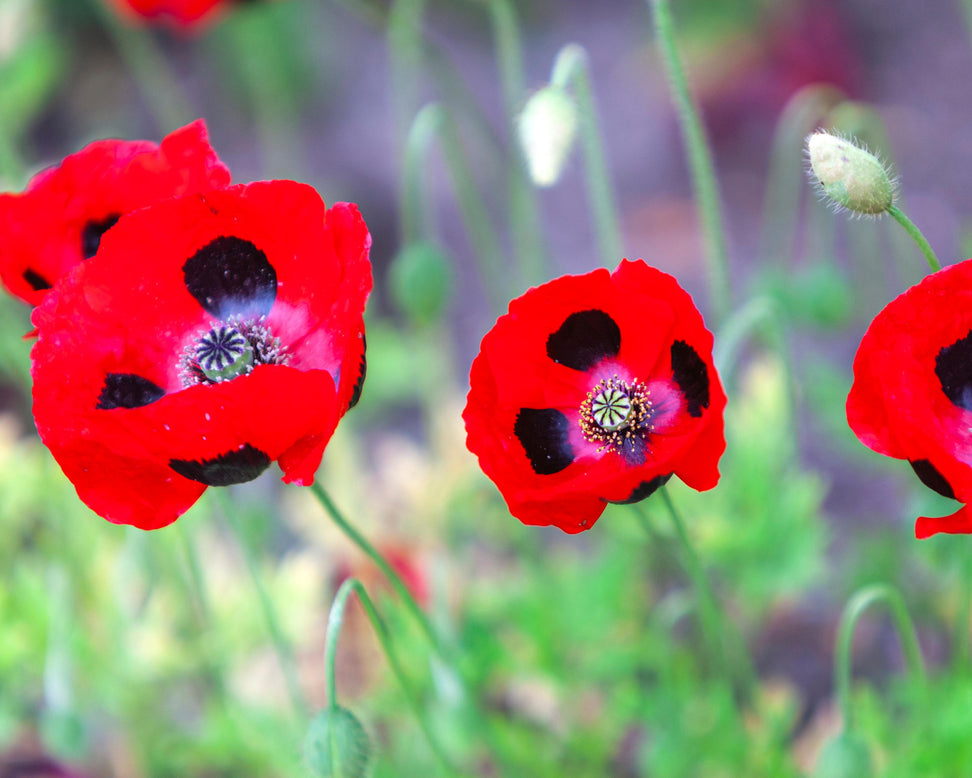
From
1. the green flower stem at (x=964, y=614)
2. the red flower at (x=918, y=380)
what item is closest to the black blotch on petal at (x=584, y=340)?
the red flower at (x=918, y=380)

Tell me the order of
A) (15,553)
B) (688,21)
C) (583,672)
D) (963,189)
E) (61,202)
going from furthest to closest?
1. (688,21)
2. (963,189)
3. (15,553)
4. (583,672)
5. (61,202)

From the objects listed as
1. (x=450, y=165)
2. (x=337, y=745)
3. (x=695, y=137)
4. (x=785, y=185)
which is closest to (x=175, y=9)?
(x=450, y=165)

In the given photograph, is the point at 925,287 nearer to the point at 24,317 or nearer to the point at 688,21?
the point at 24,317

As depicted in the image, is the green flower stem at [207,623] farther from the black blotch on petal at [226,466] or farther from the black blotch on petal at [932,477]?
the black blotch on petal at [932,477]

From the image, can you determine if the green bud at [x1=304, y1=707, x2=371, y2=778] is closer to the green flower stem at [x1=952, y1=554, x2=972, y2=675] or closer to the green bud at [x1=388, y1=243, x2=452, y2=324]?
the green bud at [x1=388, y1=243, x2=452, y2=324]

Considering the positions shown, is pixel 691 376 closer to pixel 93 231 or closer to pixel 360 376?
pixel 360 376

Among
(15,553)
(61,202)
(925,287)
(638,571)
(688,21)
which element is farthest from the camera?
(688,21)

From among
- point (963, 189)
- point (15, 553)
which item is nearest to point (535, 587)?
point (15, 553)
